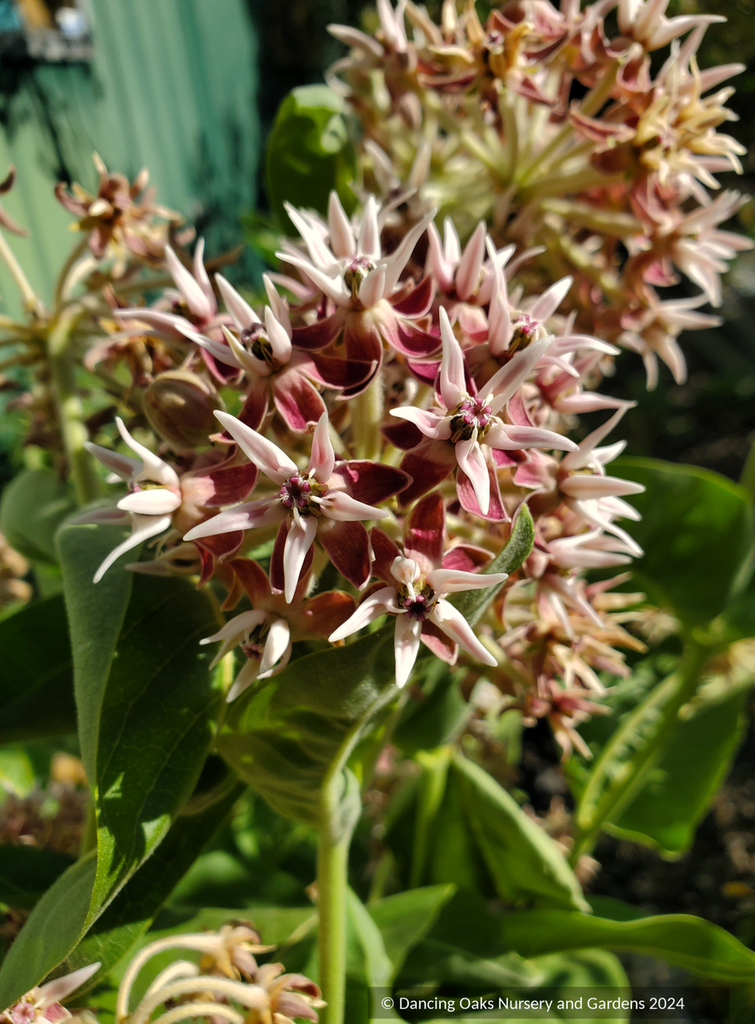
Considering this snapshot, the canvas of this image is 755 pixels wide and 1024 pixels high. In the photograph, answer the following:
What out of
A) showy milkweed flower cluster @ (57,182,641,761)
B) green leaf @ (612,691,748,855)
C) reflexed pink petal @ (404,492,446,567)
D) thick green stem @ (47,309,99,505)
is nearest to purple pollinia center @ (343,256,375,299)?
showy milkweed flower cluster @ (57,182,641,761)

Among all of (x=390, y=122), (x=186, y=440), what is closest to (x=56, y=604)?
(x=186, y=440)

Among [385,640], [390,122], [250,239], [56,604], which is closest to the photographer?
[385,640]

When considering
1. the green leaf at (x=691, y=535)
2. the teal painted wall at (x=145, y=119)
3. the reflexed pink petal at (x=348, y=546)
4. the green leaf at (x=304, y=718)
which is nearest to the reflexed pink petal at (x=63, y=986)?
the green leaf at (x=304, y=718)

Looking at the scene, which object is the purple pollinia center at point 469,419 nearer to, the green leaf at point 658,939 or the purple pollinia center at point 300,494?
the purple pollinia center at point 300,494

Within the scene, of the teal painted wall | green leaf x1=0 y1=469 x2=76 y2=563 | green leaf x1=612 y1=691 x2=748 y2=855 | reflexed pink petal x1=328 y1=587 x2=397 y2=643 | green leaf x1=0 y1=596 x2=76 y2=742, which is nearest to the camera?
reflexed pink petal x1=328 y1=587 x2=397 y2=643

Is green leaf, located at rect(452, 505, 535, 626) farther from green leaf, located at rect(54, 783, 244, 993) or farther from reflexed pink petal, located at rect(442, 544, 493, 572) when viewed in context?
green leaf, located at rect(54, 783, 244, 993)

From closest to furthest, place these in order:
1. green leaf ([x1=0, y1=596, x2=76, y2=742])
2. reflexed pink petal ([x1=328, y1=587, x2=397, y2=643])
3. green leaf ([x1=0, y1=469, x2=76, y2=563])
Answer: reflexed pink petal ([x1=328, y1=587, x2=397, y2=643]) < green leaf ([x1=0, y1=596, x2=76, y2=742]) < green leaf ([x1=0, y1=469, x2=76, y2=563])

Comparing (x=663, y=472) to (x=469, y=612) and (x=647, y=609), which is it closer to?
(x=647, y=609)
